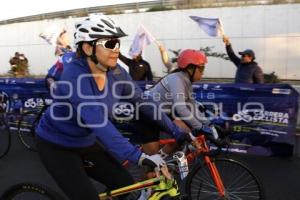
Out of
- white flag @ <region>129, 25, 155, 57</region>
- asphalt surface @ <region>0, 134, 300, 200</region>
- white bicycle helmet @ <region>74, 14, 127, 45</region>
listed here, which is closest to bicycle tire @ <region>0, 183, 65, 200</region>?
white bicycle helmet @ <region>74, 14, 127, 45</region>

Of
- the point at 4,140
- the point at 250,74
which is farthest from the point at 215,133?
the point at 250,74

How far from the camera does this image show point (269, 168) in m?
7.34

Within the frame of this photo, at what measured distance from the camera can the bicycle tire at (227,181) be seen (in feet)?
15.7

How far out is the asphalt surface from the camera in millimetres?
6304

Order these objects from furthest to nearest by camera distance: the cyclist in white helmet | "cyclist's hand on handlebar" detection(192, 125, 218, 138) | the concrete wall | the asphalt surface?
the concrete wall, the asphalt surface, "cyclist's hand on handlebar" detection(192, 125, 218, 138), the cyclist in white helmet

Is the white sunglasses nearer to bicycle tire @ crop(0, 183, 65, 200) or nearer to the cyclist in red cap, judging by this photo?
bicycle tire @ crop(0, 183, 65, 200)

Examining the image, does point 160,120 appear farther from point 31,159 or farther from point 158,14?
point 158,14

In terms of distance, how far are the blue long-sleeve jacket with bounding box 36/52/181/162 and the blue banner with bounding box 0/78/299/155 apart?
4.68 m

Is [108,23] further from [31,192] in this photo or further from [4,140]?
[4,140]

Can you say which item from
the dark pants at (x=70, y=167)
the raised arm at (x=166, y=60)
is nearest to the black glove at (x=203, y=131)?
the dark pants at (x=70, y=167)

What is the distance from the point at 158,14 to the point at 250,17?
460 centimetres

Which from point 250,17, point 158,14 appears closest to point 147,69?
point 250,17

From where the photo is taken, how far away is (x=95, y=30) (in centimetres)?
341

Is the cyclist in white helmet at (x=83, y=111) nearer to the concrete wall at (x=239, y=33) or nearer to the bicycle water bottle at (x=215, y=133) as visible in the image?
the bicycle water bottle at (x=215, y=133)
